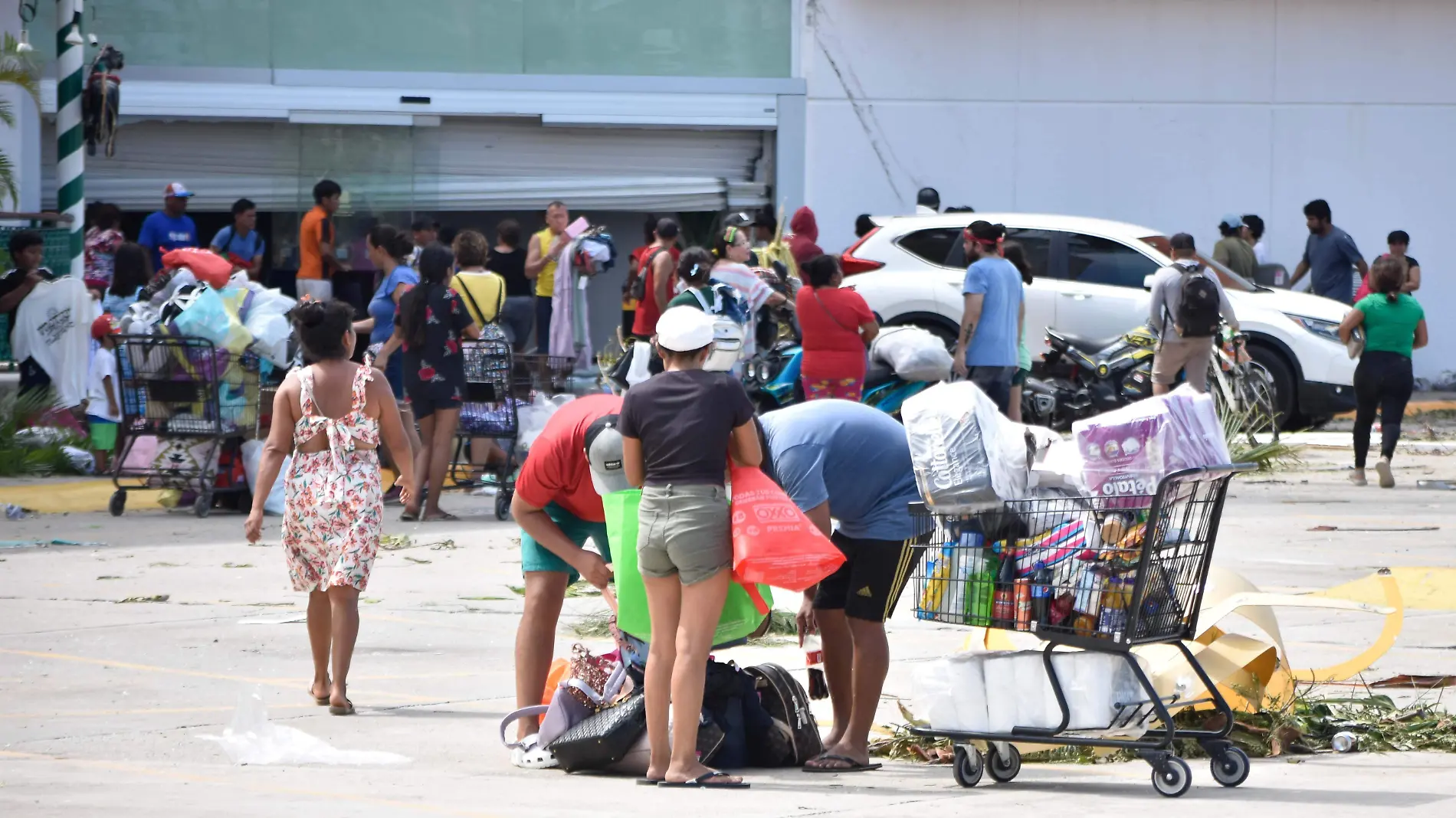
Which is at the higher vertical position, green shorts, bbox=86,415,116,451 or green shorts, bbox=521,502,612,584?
green shorts, bbox=521,502,612,584

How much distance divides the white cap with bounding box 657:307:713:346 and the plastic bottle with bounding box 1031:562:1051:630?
1.31 metres

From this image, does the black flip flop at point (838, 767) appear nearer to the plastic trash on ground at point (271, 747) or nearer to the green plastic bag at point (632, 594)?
the green plastic bag at point (632, 594)

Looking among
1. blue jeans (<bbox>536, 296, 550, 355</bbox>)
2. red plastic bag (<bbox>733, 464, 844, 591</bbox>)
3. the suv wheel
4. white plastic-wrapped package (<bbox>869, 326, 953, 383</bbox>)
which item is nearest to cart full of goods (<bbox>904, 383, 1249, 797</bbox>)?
red plastic bag (<bbox>733, 464, 844, 591</bbox>)

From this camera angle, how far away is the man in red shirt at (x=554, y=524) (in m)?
6.39

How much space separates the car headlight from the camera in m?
17.5

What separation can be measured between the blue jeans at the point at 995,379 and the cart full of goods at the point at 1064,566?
28.6ft

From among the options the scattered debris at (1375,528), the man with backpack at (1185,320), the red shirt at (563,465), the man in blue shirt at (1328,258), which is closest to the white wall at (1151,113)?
the man in blue shirt at (1328,258)

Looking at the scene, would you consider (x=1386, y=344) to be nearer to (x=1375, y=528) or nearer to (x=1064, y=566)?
(x=1375, y=528)

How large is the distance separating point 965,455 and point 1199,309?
22.9 ft

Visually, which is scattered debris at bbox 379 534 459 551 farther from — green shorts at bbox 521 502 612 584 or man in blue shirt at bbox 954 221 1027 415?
green shorts at bbox 521 502 612 584

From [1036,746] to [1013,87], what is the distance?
17.3m

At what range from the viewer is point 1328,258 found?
67.7 ft

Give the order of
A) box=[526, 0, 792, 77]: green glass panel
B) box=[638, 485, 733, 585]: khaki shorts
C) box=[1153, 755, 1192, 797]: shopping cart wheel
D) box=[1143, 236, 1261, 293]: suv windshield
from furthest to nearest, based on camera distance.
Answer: box=[526, 0, 792, 77]: green glass panel → box=[1143, 236, 1261, 293]: suv windshield → box=[638, 485, 733, 585]: khaki shorts → box=[1153, 755, 1192, 797]: shopping cart wheel

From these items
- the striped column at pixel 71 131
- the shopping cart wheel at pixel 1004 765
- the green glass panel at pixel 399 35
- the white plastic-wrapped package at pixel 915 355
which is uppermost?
the green glass panel at pixel 399 35
